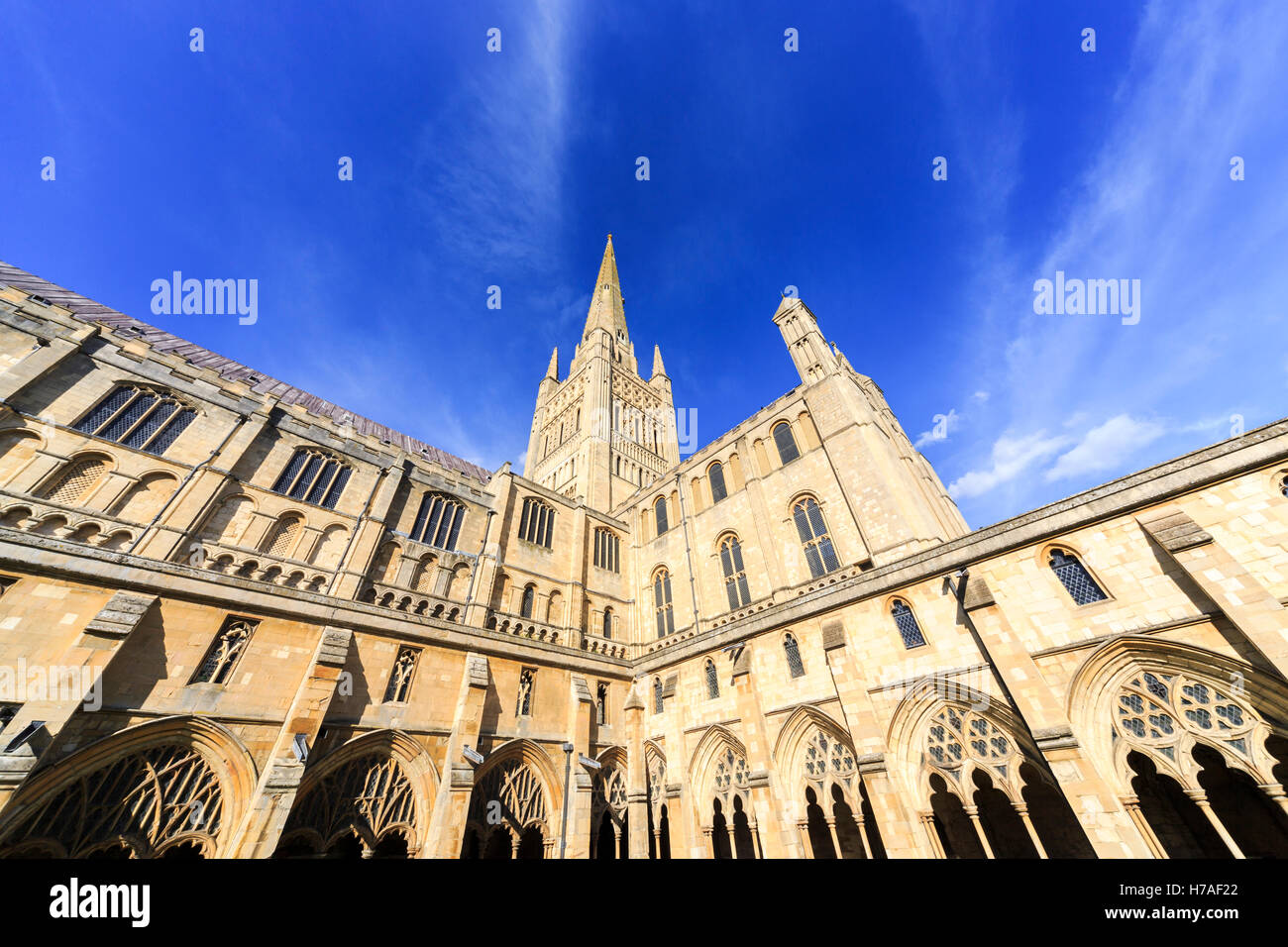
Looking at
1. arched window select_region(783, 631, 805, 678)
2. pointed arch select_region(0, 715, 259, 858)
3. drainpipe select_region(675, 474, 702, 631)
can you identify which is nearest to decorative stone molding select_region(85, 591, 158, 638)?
pointed arch select_region(0, 715, 259, 858)

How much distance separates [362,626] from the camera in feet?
43.5

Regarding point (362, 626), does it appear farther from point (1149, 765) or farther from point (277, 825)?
point (1149, 765)

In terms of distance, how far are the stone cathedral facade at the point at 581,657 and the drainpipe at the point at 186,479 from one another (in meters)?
0.14

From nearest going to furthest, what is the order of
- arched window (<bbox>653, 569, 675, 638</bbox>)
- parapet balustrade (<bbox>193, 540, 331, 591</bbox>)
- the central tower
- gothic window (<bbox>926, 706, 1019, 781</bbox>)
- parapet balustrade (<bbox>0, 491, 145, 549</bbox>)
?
gothic window (<bbox>926, 706, 1019, 781</bbox>)
parapet balustrade (<bbox>0, 491, 145, 549</bbox>)
parapet balustrade (<bbox>193, 540, 331, 591</bbox>)
arched window (<bbox>653, 569, 675, 638</bbox>)
the central tower

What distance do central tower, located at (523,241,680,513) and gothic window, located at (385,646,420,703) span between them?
1822 cm

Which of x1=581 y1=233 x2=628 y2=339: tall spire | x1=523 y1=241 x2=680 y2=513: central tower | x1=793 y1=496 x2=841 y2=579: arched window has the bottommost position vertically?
x1=793 y1=496 x2=841 y2=579: arched window

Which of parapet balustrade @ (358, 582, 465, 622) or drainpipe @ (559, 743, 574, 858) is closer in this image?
drainpipe @ (559, 743, 574, 858)

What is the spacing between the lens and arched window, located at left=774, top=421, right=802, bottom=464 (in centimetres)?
2280

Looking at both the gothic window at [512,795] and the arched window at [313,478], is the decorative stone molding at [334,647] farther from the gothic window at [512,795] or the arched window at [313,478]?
the arched window at [313,478]

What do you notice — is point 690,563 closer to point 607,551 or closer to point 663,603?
point 663,603

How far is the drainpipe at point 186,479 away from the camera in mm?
15381

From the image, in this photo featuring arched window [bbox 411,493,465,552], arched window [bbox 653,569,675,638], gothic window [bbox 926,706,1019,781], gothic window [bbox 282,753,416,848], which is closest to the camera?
gothic window [bbox 926,706,1019,781]

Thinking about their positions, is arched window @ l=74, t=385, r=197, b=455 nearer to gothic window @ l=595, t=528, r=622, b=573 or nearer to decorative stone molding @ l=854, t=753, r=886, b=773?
gothic window @ l=595, t=528, r=622, b=573

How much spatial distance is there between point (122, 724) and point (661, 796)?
47.3 ft
